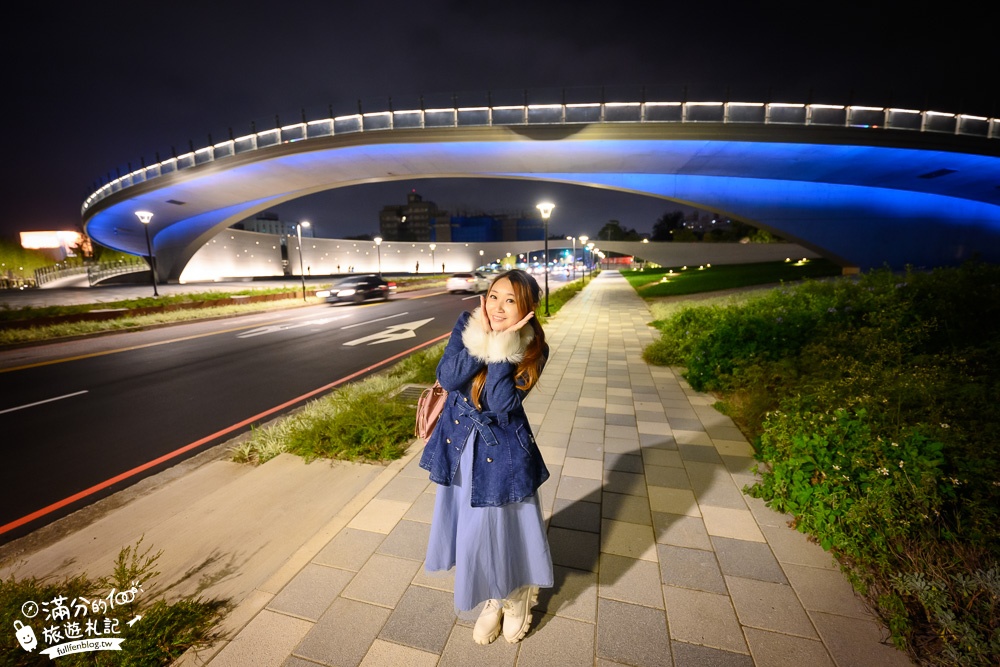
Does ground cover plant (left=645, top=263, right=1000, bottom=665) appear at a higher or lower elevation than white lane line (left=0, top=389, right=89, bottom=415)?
higher

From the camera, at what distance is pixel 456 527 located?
2352mm

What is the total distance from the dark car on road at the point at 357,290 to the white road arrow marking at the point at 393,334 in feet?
33.2

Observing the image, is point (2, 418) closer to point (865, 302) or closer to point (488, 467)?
point (488, 467)

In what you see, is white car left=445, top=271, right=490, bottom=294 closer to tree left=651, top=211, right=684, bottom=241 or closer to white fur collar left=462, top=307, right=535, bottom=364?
white fur collar left=462, top=307, right=535, bottom=364

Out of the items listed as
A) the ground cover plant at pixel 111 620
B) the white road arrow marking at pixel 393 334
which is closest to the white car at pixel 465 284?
the white road arrow marking at pixel 393 334

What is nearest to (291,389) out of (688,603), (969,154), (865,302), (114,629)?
(114,629)

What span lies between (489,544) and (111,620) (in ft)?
7.65

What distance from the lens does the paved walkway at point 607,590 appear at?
2191 mm

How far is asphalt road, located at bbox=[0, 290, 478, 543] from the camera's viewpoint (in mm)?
4430

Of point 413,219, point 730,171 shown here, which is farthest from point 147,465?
point 413,219

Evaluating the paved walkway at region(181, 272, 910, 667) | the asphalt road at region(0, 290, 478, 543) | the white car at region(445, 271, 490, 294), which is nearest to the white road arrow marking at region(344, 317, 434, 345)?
the asphalt road at region(0, 290, 478, 543)

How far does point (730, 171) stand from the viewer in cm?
3122

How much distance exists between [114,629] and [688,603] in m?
3.40

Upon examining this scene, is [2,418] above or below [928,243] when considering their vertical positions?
below
